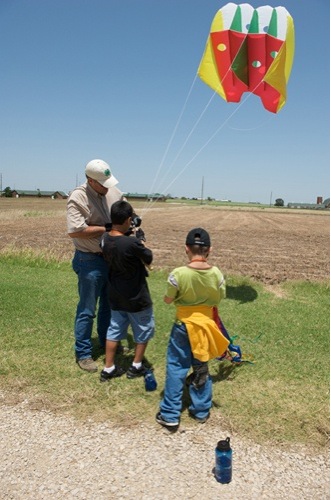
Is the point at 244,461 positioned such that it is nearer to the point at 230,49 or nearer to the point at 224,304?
the point at 224,304

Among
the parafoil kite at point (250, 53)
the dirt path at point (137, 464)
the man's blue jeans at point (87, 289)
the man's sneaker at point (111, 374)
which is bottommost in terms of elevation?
the dirt path at point (137, 464)

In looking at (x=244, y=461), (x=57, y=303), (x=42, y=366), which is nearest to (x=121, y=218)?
(x=42, y=366)

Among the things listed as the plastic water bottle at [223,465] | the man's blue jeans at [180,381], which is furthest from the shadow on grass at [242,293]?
the plastic water bottle at [223,465]

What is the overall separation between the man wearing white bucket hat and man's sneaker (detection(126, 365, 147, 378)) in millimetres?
428

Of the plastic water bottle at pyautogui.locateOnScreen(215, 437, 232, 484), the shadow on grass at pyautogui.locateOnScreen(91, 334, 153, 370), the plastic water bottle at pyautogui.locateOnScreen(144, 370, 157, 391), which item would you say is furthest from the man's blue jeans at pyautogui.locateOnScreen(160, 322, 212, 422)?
the shadow on grass at pyautogui.locateOnScreen(91, 334, 153, 370)

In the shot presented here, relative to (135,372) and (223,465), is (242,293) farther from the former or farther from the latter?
(223,465)

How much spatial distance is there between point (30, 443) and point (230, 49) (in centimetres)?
717

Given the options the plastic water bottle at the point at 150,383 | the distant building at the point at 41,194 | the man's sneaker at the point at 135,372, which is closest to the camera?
the plastic water bottle at the point at 150,383

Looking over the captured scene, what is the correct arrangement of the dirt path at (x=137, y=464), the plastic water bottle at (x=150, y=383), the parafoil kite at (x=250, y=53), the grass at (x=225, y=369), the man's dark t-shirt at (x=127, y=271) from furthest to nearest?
the parafoil kite at (x=250, y=53) < the plastic water bottle at (x=150, y=383) < the man's dark t-shirt at (x=127, y=271) < the grass at (x=225, y=369) < the dirt path at (x=137, y=464)

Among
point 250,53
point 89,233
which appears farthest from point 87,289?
point 250,53

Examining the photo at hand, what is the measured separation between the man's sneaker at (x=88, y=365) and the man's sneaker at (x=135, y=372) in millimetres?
410

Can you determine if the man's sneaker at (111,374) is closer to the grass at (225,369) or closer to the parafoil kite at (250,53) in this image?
the grass at (225,369)

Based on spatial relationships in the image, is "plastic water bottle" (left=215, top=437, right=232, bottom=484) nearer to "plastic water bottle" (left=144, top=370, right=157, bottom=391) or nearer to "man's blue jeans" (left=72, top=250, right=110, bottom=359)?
"plastic water bottle" (left=144, top=370, right=157, bottom=391)

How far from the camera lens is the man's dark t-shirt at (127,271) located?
363 centimetres
